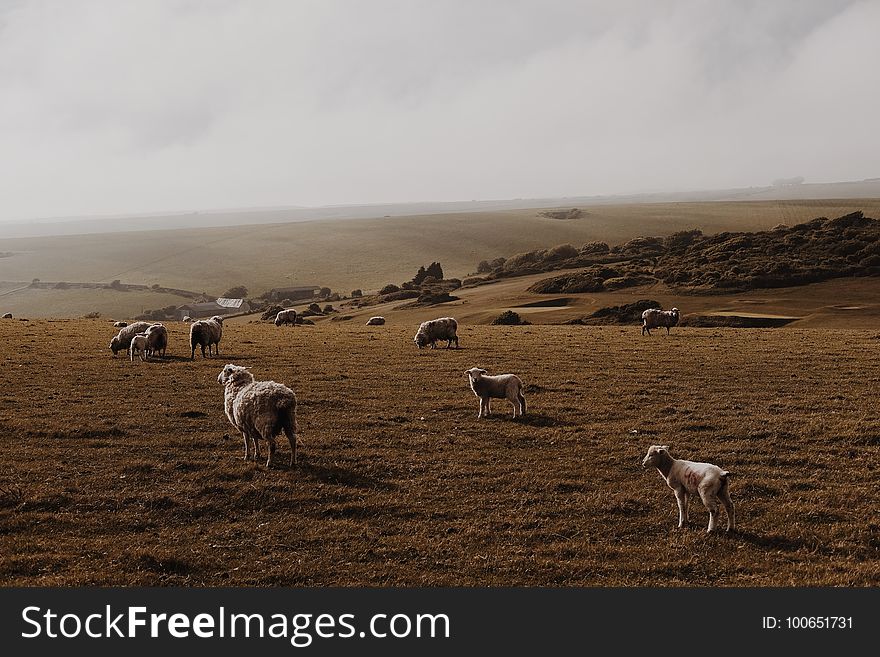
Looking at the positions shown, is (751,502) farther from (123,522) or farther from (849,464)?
(123,522)

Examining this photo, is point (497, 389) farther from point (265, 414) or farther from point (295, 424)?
point (265, 414)

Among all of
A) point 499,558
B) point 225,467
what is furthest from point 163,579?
point 499,558

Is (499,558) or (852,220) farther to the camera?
(852,220)

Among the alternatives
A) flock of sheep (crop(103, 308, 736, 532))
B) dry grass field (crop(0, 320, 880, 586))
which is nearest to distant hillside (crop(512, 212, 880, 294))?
dry grass field (crop(0, 320, 880, 586))

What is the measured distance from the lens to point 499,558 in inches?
367

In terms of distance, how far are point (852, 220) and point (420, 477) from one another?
121 meters

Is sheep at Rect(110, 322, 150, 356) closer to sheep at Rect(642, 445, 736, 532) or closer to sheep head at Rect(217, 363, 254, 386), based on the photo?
sheep head at Rect(217, 363, 254, 386)

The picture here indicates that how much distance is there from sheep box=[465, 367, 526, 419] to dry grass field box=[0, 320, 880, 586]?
739 millimetres

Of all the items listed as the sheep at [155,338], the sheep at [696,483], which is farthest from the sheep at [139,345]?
the sheep at [696,483]

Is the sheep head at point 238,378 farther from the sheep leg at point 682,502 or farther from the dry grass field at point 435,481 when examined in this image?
the sheep leg at point 682,502

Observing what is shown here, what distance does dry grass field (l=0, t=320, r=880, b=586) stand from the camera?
357 inches

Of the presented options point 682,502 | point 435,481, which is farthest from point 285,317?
point 682,502

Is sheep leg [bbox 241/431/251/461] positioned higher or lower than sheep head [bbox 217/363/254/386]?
lower

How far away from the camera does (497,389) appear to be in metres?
17.6
